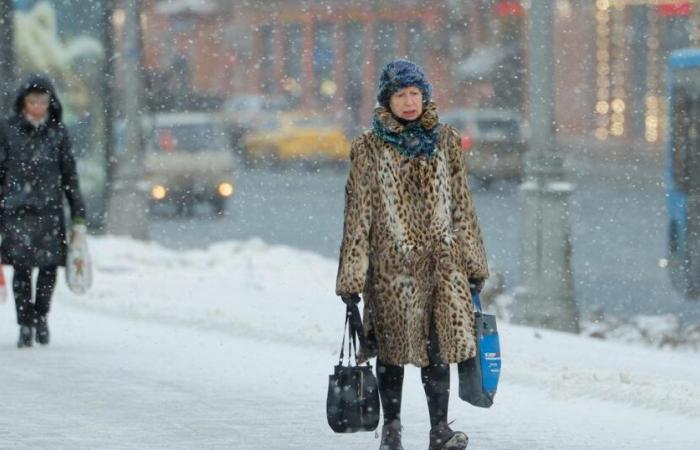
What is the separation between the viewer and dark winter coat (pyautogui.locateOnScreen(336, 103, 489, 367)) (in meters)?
6.77

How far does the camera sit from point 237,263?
18953 mm

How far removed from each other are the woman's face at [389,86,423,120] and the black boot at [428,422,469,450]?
3.81ft

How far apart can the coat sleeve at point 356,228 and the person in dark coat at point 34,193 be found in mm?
4213

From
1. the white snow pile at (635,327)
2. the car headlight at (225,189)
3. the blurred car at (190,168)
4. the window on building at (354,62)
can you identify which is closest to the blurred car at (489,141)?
the car headlight at (225,189)

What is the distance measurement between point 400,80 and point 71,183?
4528mm

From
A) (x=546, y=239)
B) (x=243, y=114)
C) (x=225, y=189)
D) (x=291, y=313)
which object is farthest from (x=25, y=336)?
(x=243, y=114)

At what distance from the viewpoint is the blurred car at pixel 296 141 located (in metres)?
53.3

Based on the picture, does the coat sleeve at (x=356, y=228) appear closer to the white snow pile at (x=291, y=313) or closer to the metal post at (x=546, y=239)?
the white snow pile at (x=291, y=313)

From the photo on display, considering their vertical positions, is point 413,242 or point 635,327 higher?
point 413,242

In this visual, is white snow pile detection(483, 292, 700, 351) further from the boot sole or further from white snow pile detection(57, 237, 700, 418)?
the boot sole

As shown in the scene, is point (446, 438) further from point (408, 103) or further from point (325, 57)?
point (325, 57)

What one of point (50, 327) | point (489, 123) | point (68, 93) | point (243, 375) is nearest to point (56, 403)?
point (243, 375)

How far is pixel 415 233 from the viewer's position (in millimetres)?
6777

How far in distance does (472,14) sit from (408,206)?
176ft
